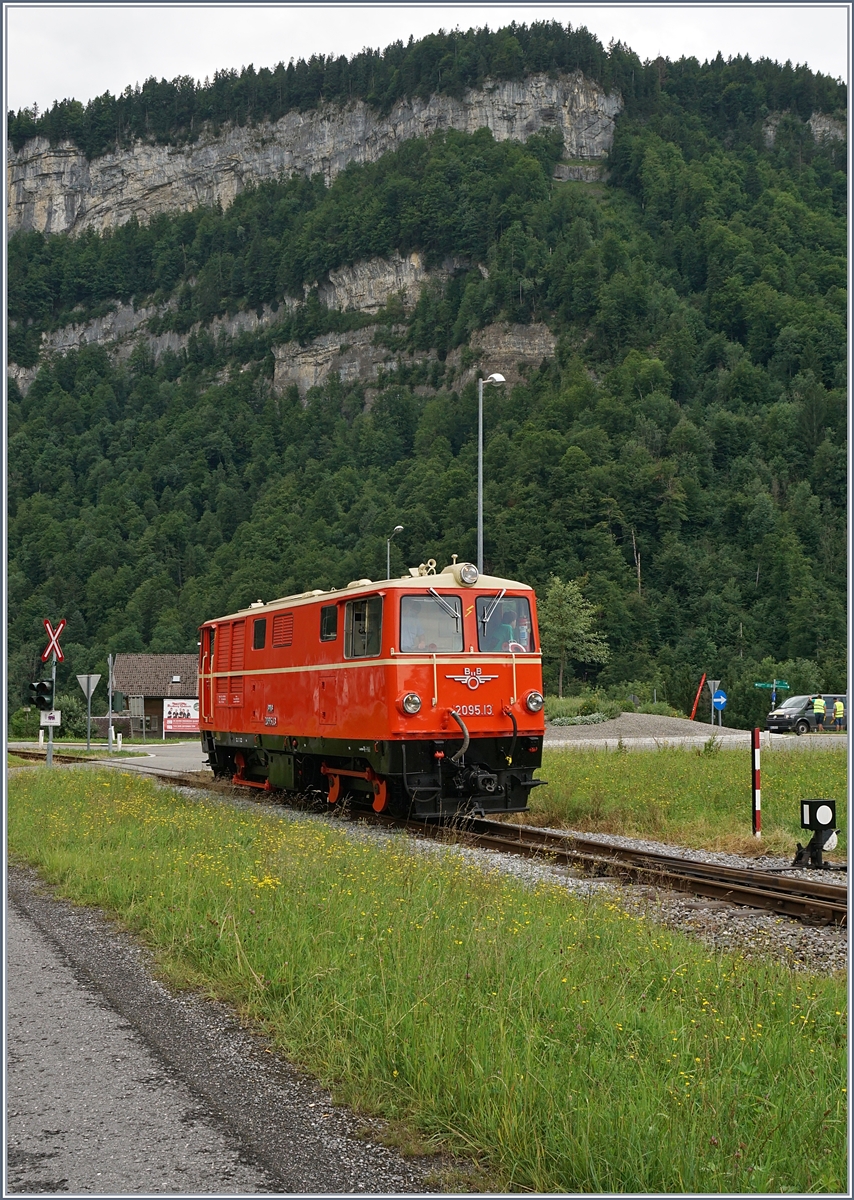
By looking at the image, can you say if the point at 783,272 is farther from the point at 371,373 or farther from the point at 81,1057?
the point at 81,1057

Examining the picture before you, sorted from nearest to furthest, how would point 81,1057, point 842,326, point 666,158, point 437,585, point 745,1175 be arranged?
point 745,1175, point 81,1057, point 437,585, point 842,326, point 666,158

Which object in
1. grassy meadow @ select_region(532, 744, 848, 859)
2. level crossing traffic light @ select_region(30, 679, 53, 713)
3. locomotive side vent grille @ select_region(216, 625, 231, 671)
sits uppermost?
locomotive side vent grille @ select_region(216, 625, 231, 671)

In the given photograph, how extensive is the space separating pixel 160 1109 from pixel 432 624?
36.9 ft

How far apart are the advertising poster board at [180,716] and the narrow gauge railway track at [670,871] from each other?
49.9 metres

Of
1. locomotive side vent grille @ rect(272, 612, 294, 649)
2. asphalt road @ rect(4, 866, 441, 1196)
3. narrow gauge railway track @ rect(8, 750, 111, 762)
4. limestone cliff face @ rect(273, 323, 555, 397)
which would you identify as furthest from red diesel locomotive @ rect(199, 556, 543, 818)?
limestone cliff face @ rect(273, 323, 555, 397)

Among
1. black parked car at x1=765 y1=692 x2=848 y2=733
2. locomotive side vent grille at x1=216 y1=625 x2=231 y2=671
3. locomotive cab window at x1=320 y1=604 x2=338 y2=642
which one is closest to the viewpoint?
locomotive cab window at x1=320 y1=604 x2=338 y2=642

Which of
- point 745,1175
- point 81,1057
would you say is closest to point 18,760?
point 81,1057

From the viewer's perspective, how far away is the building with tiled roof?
86.9 metres

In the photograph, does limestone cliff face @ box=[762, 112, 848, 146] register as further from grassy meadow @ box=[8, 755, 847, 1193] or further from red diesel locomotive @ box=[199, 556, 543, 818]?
grassy meadow @ box=[8, 755, 847, 1193]

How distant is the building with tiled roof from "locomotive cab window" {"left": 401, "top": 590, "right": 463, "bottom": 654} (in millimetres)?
71666

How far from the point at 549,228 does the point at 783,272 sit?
35.2 metres

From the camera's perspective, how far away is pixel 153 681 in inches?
3516

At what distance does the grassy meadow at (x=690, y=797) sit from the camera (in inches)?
603

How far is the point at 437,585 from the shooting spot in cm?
1677
